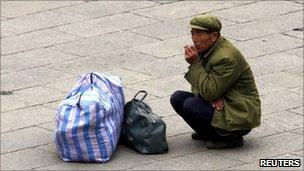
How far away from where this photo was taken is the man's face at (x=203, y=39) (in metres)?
7.49

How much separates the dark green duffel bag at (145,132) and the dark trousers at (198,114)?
0.71 ft

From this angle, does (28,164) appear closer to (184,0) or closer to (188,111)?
(188,111)

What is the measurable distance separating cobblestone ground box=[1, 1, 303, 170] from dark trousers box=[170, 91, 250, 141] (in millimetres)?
148

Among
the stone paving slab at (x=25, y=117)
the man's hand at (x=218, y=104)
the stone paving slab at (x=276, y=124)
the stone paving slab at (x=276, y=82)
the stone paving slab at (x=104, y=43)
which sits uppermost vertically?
the man's hand at (x=218, y=104)

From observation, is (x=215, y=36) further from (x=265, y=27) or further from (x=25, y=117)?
(x=265, y=27)

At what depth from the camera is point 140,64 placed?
9883 millimetres

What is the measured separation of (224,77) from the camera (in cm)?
741

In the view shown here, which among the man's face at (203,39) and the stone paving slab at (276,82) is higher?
the man's face at (203,39)

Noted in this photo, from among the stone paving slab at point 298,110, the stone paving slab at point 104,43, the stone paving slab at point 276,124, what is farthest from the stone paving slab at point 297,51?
the stone paving slab at point 276,124

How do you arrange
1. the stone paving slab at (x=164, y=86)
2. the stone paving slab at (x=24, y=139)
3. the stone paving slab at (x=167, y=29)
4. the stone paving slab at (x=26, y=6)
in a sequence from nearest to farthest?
the stone paving slab at (x=24, y=139) < the stone paving slab at (x=164, y=86) < the stone paving slab at (x=167, y=29) < the stone paving slab at (x=26, y=6)

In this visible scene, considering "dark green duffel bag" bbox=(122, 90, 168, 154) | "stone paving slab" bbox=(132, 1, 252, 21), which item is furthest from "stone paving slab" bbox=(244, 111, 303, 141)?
"stone paving slab" bbox=(132, 1, 252, 21)

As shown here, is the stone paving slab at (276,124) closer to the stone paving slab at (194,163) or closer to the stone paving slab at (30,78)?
the stone paving slab at (194,163)

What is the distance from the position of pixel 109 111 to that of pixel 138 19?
3.93m

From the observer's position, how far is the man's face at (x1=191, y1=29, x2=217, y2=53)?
749 centimetres
